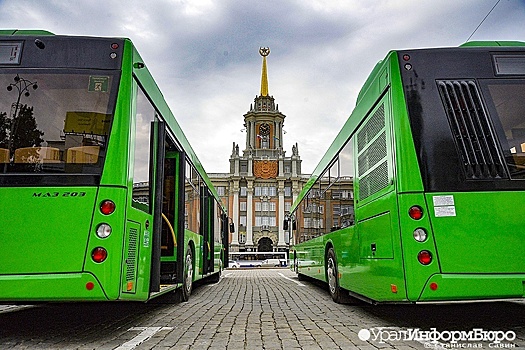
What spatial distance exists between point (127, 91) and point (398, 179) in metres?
3.15

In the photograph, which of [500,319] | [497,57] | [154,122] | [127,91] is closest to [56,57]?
[127,91]

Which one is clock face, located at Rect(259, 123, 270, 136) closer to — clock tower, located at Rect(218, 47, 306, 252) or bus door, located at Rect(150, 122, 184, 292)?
clock tower, located at Rect(218, 47, 306, 252)

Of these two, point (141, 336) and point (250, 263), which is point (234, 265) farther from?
point (141, 336)

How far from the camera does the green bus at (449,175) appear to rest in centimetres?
571

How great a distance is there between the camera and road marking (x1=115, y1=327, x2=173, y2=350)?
5500mm

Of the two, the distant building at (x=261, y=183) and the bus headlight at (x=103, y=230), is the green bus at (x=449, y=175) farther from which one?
the distant building at (x=261, y=183)

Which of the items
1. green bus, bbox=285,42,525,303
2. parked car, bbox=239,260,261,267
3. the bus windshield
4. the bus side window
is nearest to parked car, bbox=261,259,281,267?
parked car, bbox=239,260,261,267

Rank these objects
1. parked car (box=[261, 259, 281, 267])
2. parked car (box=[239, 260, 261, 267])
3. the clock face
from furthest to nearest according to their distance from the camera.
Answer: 1. the clock face
2. parked car (box=[239, 260, 261, 267])
3. parked car (box=[261, 259, 281, 267])

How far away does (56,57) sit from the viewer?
237 inches

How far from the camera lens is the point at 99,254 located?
215 inches

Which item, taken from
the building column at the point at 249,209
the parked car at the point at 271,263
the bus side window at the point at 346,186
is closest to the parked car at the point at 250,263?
the parked car at the point at 271,263

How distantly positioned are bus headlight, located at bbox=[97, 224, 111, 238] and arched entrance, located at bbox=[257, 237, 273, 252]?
254 feet

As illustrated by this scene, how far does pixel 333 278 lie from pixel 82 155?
5969 millimetres

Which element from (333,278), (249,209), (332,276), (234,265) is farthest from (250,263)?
(333,278)
